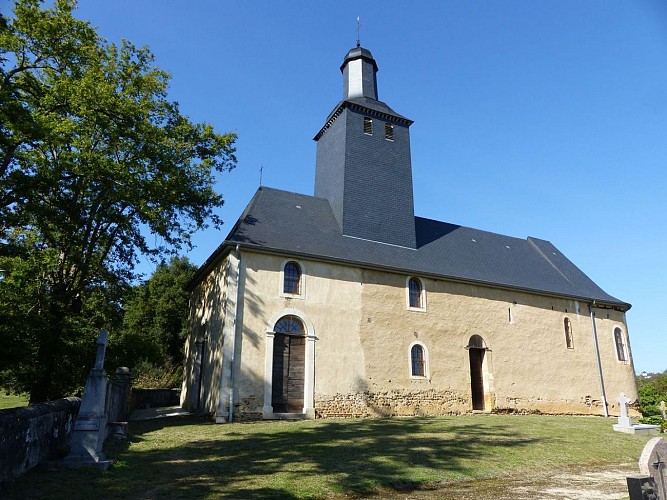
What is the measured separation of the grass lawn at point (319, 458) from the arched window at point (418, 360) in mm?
3504

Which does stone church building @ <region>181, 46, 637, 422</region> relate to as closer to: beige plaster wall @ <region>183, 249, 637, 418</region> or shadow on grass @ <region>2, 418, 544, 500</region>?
beige plaster wall @ <region>183, 249, 637, 418</region>

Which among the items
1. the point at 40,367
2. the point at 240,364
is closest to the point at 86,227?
the point at 40,367

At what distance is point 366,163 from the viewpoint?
20.1m

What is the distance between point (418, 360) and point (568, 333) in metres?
8.65

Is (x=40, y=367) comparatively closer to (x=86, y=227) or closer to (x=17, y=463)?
(x=86, y=227)

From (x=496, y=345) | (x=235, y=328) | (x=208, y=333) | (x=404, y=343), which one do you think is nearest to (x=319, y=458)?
(x=235, y=328)

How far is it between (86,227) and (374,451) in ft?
38.1

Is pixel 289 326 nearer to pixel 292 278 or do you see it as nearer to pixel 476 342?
pixel 292 278

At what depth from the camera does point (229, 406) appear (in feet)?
45.4

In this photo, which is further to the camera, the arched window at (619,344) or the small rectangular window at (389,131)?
the arched window at (619,344)

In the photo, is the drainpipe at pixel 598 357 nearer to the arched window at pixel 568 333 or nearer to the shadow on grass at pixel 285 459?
the arched window at pixel 568 333

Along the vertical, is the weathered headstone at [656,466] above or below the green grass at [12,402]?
above

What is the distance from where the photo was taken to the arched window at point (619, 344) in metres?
22.4

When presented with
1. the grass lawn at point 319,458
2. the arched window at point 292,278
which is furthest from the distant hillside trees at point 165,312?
the grass lawn at point 319,458
